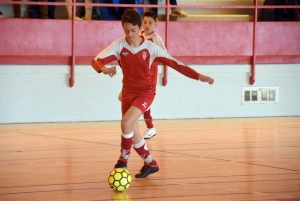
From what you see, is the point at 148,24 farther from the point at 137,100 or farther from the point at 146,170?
the point at 146,170

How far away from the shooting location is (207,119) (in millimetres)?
9945

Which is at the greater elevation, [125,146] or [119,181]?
[125,146]

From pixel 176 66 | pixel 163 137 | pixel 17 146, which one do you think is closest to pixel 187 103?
pixel 163 137

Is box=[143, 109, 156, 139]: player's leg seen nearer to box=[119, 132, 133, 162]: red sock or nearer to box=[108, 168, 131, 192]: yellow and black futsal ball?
box=[119, 132, 133, 162]: red sock

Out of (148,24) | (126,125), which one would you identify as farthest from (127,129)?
(148,24)

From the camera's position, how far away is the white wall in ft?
30.0

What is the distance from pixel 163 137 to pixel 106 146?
1.00 metres

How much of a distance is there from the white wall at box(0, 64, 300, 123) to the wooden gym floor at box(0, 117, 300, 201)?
0.25m

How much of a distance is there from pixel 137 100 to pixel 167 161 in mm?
1070

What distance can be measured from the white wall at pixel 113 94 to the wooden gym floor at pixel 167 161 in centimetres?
25

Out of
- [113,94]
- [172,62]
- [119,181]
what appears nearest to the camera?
[119,181]

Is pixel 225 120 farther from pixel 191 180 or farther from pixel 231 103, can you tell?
pixel 191 180

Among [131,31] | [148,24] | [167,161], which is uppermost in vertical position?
[148,24]

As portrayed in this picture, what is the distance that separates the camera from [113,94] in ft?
31.4
